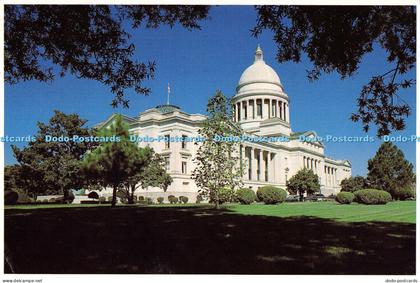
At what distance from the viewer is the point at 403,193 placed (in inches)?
1326

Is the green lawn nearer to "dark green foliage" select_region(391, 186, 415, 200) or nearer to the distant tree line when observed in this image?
the distant tree line

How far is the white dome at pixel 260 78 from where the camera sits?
81.4 meters

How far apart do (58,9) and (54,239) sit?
5.05 metres

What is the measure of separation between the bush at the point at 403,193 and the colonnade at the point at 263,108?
45589mm

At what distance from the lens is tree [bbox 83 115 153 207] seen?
662 inches

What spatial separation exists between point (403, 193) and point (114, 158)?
82.3 feet

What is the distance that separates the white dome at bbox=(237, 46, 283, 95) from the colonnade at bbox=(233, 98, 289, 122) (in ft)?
8.99

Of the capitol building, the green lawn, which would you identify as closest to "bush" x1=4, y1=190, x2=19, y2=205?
the green lawn

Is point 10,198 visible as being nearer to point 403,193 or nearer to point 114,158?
point 114,158

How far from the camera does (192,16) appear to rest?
956 cm

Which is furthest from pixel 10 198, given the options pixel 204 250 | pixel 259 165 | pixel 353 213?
pixel 259 165

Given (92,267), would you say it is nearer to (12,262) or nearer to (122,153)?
(12,262)

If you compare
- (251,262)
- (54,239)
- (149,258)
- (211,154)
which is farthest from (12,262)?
(211,154)

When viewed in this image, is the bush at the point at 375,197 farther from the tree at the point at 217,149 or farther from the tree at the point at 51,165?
the tree at the point at 51,165
